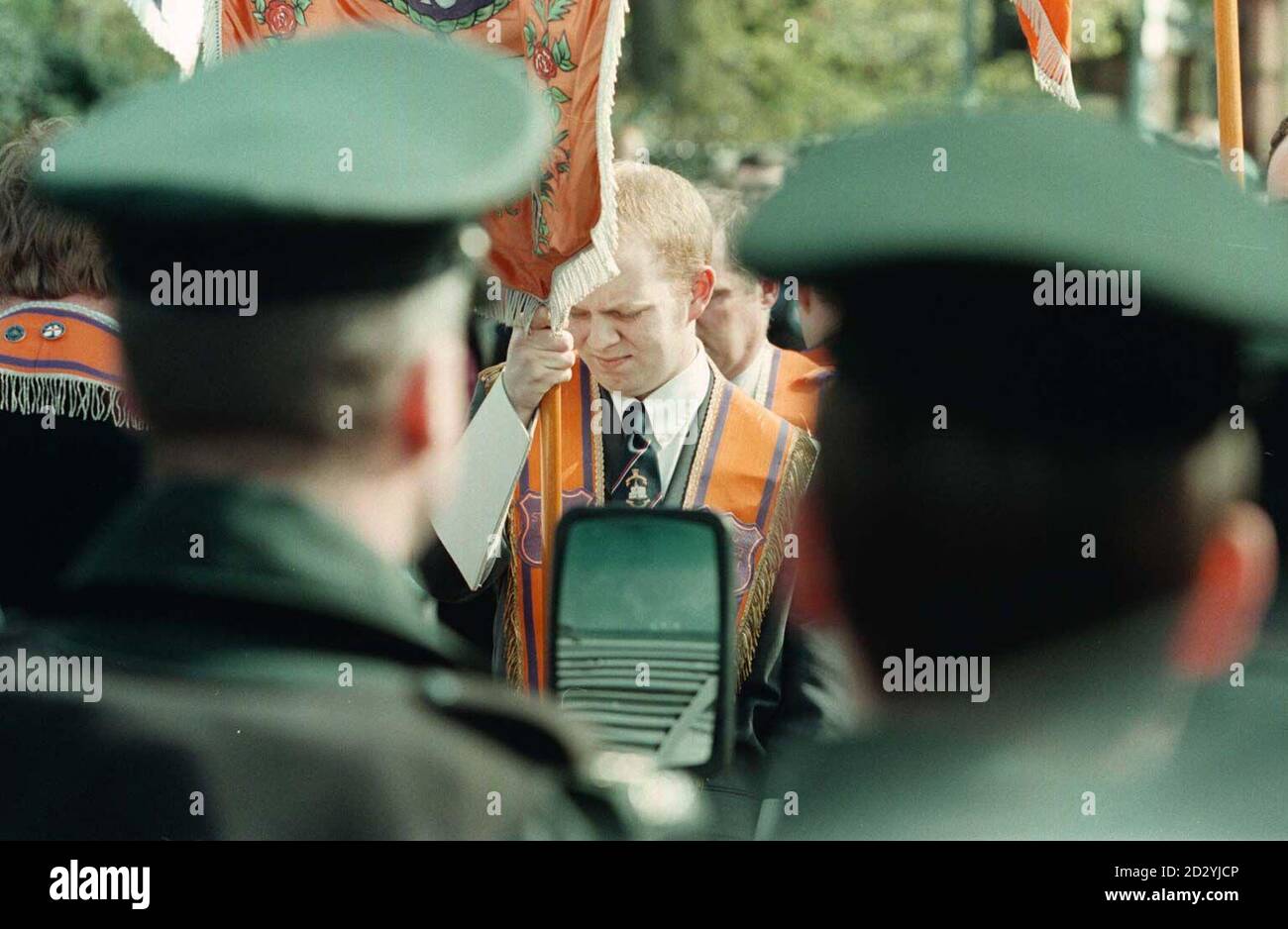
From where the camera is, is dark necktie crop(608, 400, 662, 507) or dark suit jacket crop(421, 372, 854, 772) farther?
dark necktie crop(608, 400, 662, 507)

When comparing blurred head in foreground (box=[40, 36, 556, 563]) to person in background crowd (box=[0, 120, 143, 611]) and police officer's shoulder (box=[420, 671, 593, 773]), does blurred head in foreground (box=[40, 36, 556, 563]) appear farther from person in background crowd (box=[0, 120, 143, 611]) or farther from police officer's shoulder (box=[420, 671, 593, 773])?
person in background crowd (box=[0, 120, 143, 611])

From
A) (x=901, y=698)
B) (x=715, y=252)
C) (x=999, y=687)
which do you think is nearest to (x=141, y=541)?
(x=901, y=698)

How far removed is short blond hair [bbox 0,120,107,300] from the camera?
110 inches

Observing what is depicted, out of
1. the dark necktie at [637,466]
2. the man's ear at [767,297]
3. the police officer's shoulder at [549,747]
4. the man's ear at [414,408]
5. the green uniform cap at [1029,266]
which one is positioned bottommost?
the police officer's shoulder at [549,747]

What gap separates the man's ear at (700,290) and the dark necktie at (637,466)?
197mm


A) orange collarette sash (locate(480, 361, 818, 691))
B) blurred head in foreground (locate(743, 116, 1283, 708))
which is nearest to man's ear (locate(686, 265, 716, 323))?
orange collarette sash (locate(480, 361, 818, 691))

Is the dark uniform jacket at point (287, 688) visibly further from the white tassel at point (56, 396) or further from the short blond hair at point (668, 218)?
the short blond hair at point (668, 218)

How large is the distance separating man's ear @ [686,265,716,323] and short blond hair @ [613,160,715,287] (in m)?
0.02

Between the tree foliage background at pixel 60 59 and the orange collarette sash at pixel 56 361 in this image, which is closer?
the orange collarette sash at pixel 56 361

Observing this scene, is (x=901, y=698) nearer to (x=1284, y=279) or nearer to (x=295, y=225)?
(x=1284, y=279)

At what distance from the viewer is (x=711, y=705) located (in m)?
2.47

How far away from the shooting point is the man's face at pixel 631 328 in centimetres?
291

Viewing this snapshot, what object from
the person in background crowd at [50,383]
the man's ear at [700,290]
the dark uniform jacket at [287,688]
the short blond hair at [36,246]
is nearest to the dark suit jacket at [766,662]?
the man's ear at [700,290]
